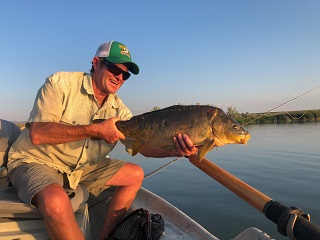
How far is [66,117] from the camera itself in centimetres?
405

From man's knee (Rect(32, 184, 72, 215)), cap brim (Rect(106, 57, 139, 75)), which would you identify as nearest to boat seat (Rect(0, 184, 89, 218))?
man's knee (Rect(32, 184, 72, 215))

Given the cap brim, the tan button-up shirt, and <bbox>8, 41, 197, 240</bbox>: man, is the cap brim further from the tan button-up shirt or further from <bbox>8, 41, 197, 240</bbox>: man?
the tan button-up shirt

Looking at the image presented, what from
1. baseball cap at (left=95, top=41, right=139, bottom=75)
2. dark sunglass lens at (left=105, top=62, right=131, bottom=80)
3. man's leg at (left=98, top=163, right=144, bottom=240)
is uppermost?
baseball cap at (left=95, top=41, right=139, bottom=75)

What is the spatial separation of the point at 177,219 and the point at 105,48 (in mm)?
2705

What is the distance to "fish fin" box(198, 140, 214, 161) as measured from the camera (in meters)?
3.38

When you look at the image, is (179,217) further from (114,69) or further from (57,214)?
(114,69)

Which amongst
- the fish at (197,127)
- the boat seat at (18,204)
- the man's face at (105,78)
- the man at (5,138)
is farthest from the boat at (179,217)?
the man's face at (105,78)

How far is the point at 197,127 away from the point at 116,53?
63.6 inches

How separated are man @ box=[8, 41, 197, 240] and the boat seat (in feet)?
0.30

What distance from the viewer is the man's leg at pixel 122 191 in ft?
13.7

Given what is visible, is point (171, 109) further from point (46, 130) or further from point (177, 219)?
point (177, 219)

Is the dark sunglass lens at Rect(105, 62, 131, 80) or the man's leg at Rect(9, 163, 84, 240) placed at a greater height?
the dark sunglass lens at Rect(105, 62, 131, 80)

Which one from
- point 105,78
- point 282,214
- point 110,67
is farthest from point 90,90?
point 282,214

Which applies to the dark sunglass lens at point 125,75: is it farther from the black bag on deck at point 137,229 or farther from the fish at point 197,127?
the black bag on deck at point 137,229
